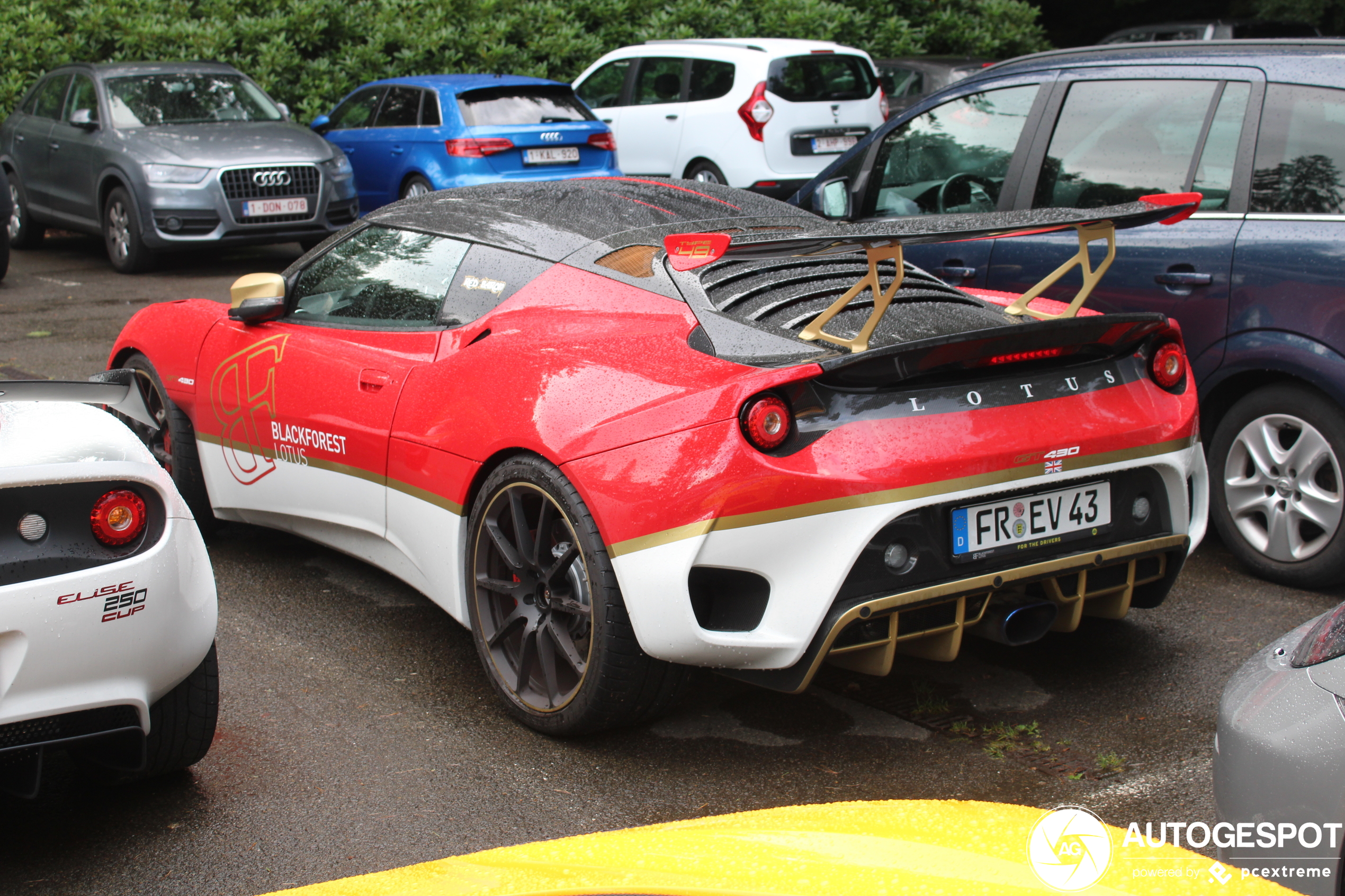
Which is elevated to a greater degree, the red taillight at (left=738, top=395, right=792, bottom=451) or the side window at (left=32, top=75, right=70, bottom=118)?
the red taillight at (left=738, top=395, right=792, bottom=451)

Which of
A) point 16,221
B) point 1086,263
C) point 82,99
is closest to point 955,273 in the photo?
point 1086,263

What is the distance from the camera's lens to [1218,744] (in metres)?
2.43

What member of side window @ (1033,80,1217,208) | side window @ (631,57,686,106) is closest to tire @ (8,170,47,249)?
side window @ (631,57,686,106)

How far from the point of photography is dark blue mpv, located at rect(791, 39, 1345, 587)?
14.3 feet

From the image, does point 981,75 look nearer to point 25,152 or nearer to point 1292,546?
point 1292,546

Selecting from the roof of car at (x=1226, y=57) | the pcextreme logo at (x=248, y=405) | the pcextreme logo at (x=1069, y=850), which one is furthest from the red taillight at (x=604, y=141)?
the pcextreme logo at (x=1069, y=850)

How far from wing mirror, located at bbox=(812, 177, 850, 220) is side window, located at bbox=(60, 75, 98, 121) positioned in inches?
314

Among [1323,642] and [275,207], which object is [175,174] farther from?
[1323,642]

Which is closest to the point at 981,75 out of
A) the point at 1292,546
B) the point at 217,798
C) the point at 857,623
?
the point at 1292,546

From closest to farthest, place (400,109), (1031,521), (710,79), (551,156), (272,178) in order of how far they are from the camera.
Answer: (1031,521) → (272,178) → (551,156) → (400,109) → (710,79)

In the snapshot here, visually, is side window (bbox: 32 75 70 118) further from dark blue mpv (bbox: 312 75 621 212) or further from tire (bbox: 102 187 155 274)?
dark blue mpv (bbox: 312 75 621 212)

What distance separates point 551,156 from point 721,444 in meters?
8.99

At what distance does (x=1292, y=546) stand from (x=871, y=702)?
1777mm

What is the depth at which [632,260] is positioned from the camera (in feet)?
12.3
